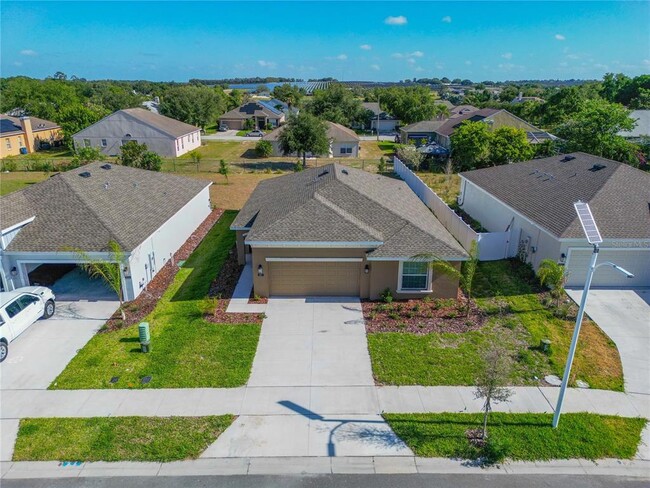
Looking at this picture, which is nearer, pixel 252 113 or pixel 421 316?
pixel 421 316

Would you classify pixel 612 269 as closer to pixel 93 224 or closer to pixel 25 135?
pixel 93 224

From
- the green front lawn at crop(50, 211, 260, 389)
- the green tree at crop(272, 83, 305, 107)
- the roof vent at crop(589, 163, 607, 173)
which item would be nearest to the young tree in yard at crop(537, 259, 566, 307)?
the roof vent at crop(589, 163, 607, 173)

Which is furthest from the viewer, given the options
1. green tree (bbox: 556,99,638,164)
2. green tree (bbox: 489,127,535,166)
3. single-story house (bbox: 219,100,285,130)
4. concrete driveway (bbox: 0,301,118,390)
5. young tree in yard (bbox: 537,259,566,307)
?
single-story house (bbox: 219,100,285,130)

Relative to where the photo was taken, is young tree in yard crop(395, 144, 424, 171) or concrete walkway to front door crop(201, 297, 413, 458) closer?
concrete walkway to front door crop(201, 297, 413, 458)

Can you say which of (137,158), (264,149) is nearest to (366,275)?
(137,158)

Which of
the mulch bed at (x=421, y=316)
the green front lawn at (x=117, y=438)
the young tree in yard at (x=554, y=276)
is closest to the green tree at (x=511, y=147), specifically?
the young tree in yard at (x=554, y=276)

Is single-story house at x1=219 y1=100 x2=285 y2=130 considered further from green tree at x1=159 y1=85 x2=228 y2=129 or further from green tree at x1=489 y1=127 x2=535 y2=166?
green tree at x1=489 y1=127 x2=535 y2=166
